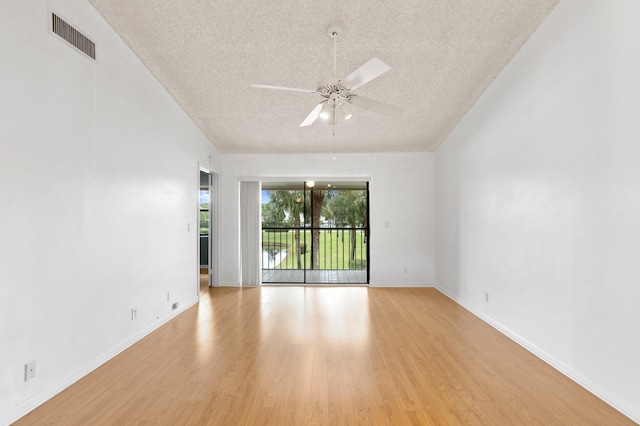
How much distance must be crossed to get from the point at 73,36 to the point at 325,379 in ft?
11.8

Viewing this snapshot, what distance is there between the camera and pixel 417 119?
16.7ft

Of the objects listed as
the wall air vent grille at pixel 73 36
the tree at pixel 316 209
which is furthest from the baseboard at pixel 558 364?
→ the wall air vent grille at pixel 73 36

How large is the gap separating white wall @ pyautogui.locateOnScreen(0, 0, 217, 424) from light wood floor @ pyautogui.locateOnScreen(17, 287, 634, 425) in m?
0.35

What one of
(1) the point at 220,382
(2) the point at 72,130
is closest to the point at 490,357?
(1) the point at 220,382

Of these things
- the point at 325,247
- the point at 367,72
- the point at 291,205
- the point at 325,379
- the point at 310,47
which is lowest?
the point at 325,379

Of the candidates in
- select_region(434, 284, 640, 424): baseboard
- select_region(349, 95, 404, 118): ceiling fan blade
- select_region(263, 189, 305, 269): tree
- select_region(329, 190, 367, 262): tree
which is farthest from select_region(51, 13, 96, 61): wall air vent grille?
select_region(434, 284, 640, 424): baseboard

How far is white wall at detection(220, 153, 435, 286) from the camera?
20.8 ft

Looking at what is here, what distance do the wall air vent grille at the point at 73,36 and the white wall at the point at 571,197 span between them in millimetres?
4254

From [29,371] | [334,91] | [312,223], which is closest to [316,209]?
[312,223]

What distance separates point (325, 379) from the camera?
271cm

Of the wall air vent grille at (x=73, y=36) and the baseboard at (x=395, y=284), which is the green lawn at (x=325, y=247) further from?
the wall air vent grille at (x=73, y=36)

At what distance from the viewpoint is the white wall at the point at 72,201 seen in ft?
7.18

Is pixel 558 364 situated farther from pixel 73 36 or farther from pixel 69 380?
pixel 73 36

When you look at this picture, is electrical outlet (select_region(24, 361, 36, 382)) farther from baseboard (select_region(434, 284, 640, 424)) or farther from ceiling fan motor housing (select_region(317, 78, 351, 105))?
baseboard (select_region(434, 284, 640, 424))
